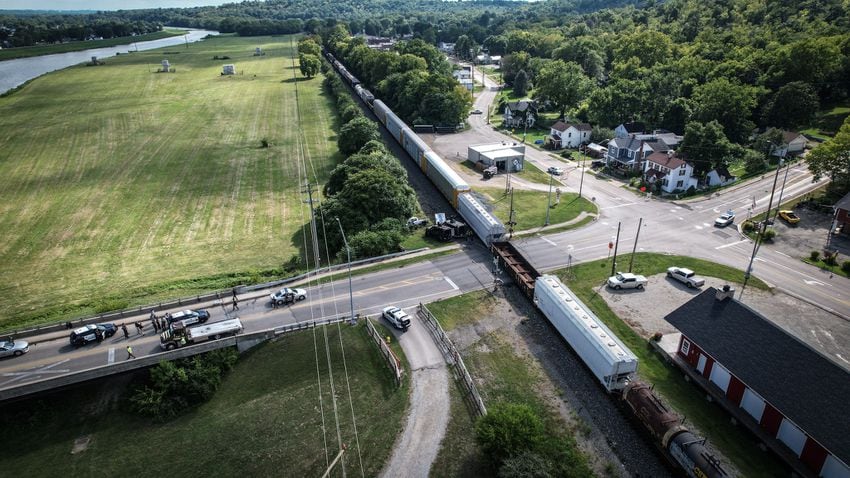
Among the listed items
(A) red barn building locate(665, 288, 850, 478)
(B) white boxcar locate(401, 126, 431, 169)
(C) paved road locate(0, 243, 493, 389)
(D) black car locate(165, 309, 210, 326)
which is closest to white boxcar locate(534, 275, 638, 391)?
(A) red barn building locate(665, 288, 850, 478)

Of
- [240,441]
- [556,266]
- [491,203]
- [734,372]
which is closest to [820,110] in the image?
[491,203]

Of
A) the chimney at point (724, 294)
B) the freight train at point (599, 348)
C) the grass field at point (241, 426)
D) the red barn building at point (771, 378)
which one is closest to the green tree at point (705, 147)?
the freight train at point (599, 348)

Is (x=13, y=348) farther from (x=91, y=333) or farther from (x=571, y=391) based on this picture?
(x=571, y=391)

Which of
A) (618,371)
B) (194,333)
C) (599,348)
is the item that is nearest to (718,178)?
(599,348)

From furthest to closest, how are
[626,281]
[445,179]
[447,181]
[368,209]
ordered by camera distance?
[445,179] → [447,181] → [368,209] → [626,281]

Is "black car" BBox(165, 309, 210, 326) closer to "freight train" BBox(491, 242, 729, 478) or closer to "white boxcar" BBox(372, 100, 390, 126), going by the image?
"freight train" BBox(491, 242, 729, 478)

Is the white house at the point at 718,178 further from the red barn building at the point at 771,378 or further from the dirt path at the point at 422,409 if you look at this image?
the dirt path at the point at 422,409
